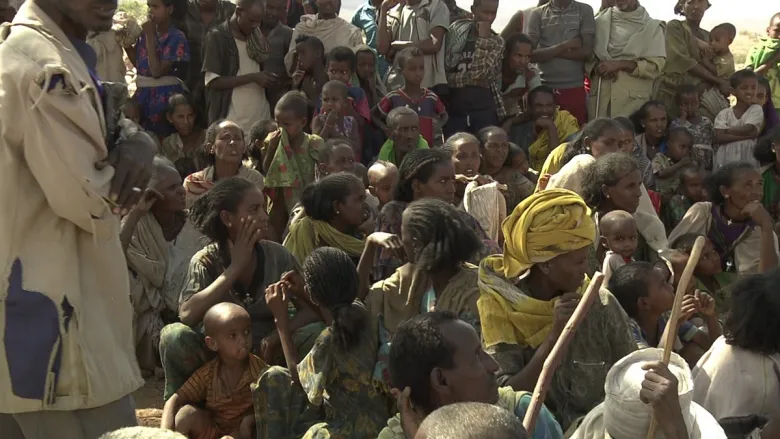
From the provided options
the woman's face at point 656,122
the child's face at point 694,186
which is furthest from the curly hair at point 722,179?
the woman's face at point 656,122

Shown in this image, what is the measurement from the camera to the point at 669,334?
299cm

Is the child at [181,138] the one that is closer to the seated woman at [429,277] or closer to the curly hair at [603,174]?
the curly hair at [603,174]

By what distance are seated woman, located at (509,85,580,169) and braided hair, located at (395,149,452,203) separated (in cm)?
329

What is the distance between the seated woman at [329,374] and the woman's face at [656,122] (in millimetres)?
5025

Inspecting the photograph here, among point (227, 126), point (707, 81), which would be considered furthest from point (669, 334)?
point (707, 81)

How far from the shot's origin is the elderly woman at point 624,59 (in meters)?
9.47

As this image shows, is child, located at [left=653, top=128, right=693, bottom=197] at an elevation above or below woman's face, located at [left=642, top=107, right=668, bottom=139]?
below

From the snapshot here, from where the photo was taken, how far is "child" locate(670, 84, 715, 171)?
9119mm

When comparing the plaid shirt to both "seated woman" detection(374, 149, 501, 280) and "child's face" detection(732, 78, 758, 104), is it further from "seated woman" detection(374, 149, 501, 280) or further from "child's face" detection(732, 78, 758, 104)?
"seated woman" detection(374, 149, 501, 280)

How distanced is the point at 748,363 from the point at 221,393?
2245 mm

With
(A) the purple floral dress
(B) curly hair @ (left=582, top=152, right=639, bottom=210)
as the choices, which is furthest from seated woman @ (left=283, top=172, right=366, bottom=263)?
(A) the purple floral dress

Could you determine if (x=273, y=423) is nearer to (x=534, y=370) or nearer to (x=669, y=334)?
(x=534, y=370)

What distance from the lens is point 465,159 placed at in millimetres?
7059

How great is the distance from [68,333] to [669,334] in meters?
1.69
